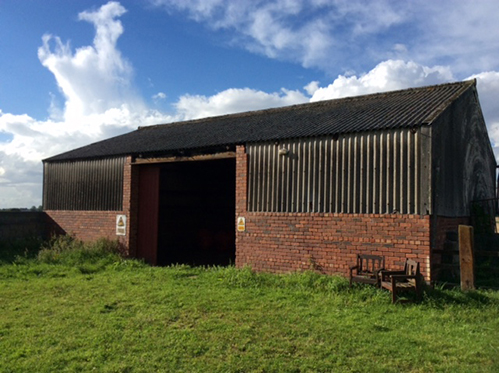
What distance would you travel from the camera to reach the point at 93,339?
6.04 meters

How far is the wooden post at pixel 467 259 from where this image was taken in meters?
8.11

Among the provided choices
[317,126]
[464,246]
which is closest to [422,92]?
[317,126]

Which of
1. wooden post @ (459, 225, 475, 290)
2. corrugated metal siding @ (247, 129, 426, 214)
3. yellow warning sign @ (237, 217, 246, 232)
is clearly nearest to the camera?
wooden post @ (459, 225, 475, 290)

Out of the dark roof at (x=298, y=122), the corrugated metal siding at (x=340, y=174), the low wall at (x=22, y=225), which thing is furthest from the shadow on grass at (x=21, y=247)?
the corrugated metal siding at (x=340, y=174)

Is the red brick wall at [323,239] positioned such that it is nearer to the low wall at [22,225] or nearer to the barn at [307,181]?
the barn at [307,181]

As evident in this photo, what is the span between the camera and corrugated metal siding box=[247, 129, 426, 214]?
8.99 meters

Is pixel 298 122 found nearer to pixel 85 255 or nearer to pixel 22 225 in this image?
pixel 85 255

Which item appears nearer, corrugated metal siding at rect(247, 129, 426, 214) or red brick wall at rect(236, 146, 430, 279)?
red brick wall at rect(236, 146, 430, 279)

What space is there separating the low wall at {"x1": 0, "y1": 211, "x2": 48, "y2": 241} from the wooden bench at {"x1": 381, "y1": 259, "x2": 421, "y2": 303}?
1374 cm

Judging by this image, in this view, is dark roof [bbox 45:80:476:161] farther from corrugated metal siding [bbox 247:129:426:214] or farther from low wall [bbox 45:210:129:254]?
low wall [bbox 45:210:129:254]

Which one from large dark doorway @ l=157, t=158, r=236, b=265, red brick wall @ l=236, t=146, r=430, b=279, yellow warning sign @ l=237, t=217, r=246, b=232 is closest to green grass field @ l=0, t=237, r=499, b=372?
red brick wall @ l=236, t=146, r=430, b=279

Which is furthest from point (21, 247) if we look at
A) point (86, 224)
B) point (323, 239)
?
point (323, 239)

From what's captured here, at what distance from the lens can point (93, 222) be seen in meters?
15.3

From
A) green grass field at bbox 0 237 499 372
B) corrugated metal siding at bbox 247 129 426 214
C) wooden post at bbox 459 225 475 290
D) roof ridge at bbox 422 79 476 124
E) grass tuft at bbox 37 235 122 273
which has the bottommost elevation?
green grass field at bbox 0 237 499 372
